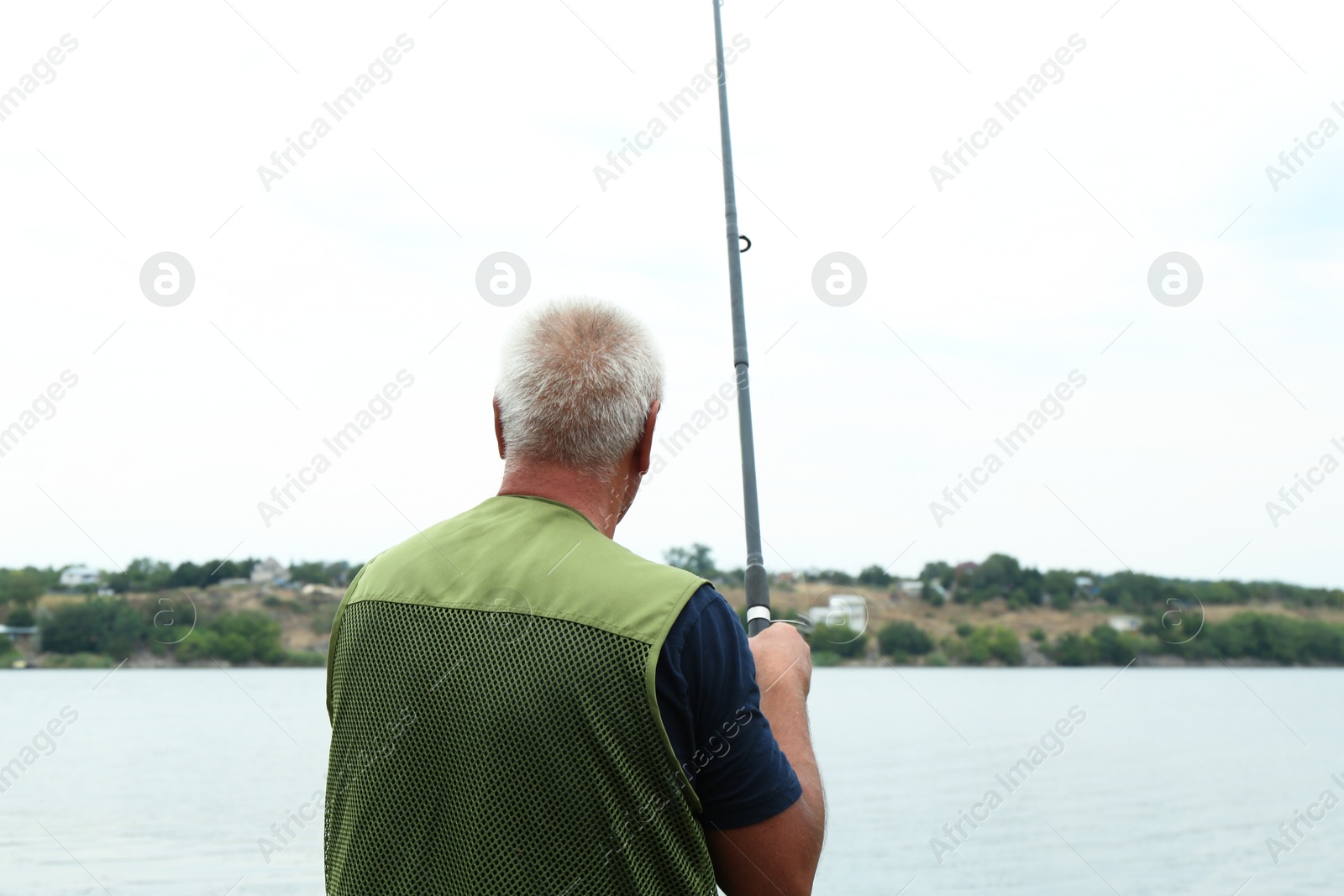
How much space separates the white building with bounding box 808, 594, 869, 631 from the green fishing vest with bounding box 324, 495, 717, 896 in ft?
3.66

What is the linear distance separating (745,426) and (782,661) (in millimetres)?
841

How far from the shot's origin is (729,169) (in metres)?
3.07

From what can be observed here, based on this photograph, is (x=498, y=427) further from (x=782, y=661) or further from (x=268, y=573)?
(x=268, y=573)

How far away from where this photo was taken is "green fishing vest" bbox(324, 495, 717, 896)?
155 centimetres

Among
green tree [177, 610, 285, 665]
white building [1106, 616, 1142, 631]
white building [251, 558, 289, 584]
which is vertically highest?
white building [1106, 616, 1142, 631]

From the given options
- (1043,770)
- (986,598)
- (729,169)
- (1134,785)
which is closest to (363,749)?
(729,169)

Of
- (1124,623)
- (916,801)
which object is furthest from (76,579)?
(1124,623)

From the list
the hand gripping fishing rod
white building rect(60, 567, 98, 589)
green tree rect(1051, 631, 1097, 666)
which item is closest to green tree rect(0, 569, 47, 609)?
white building rect(60, 567, 98, 589)

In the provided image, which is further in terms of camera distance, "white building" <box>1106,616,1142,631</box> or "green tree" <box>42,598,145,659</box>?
"white building" <box>1106,616,1142,631</box>

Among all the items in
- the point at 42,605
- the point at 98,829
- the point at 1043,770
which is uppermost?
the point at 1043,770

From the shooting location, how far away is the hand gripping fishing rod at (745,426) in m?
2.47

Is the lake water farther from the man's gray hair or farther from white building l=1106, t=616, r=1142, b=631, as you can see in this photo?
the man's gray hair

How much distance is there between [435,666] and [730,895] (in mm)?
551

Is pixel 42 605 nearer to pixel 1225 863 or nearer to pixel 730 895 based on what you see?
pixel 1225 863
